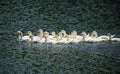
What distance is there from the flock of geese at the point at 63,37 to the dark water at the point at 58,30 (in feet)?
1.43

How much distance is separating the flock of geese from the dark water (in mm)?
436

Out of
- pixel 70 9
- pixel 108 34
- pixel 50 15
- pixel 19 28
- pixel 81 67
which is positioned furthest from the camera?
pixel 70 9

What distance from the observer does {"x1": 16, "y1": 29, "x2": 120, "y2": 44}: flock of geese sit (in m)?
22.2

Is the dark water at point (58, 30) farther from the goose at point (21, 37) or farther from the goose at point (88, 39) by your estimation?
the goose at point (88, 39)

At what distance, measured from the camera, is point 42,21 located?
2681 cm

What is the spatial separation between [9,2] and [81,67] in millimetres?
15406

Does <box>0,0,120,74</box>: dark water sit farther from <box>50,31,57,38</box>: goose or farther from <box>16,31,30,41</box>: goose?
<box>50,31,57,38</box>: goose

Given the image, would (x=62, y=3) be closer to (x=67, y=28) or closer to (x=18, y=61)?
(x=67, y=28)

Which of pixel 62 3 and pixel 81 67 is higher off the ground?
pixel 62 3

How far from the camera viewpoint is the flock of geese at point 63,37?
22.2m

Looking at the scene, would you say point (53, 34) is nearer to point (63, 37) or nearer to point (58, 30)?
point (63, 37)

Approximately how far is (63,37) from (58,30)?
1.99 m

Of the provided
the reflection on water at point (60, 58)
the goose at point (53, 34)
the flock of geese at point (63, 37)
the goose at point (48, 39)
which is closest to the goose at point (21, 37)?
the flock of geese at point (63, 37)

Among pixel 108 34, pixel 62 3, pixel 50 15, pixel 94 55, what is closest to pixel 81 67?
pixel 94 55
